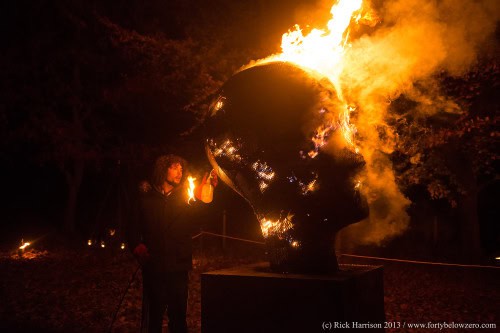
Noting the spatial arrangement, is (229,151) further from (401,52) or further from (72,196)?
(72,196)

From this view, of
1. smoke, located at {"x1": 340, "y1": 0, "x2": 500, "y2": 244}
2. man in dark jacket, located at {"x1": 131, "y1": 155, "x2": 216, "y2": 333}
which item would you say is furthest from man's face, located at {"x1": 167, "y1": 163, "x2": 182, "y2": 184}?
smoke, located at {"x1": 340, "y1": 0, "x2": 500, "y2": 244}

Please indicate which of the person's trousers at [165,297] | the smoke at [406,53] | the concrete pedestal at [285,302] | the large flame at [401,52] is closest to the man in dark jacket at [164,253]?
the person's trousers at [165,297]

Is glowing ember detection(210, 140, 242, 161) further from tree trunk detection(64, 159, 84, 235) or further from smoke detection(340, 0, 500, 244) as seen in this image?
tree trunk detection(64, 159, 84, 235)

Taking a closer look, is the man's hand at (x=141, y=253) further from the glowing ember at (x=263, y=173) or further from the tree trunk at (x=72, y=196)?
the tree trunk at (x=72, y=196)

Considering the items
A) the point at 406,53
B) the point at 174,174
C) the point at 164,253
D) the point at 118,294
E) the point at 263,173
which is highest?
the point at 406,53

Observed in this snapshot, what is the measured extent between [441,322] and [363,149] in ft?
11.1

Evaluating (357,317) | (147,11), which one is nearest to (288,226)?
(357,317)

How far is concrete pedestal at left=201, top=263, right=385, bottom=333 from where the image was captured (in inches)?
129

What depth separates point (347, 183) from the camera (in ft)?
12.1

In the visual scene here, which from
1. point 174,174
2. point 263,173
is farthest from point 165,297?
point 263,173

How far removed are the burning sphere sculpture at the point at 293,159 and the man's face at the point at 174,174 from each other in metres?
0.79

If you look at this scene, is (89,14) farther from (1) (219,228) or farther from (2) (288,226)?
(2) (288,226)

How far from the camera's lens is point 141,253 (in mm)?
4141

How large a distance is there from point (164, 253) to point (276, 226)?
1.07m
